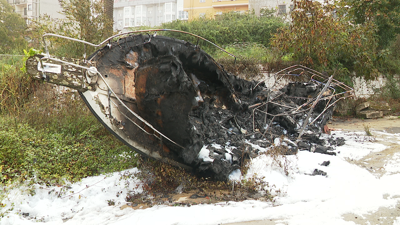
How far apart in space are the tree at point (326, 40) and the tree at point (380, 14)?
0.72 m

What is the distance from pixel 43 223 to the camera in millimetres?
3170

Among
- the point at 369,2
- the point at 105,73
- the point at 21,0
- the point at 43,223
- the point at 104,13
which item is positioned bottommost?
the point at 43,223

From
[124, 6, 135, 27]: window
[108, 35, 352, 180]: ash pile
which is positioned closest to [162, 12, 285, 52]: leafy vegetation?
[108, 35, 352, 180]: ash pile

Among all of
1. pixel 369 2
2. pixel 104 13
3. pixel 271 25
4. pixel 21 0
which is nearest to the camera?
pixel 104 13

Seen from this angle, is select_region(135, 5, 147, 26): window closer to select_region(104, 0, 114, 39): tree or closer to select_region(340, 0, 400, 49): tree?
select_region(104, 0, 114, 39): tree

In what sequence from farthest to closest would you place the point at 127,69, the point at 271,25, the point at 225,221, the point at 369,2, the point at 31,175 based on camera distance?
the point at 271,25
the point at 369,2
the point at 127,69
the point at 31,175
the point at 225,221

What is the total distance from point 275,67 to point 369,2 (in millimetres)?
4654

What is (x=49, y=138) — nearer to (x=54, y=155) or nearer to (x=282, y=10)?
(x=54, y=155)

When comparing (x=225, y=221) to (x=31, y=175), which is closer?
(x=225, y=221)

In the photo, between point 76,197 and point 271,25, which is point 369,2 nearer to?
point 271,25

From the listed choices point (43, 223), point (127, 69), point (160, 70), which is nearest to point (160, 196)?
point (43, 223)

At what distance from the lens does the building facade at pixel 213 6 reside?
27953mm

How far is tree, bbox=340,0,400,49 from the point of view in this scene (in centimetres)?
1153

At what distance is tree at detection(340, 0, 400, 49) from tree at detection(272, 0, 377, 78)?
72cm
